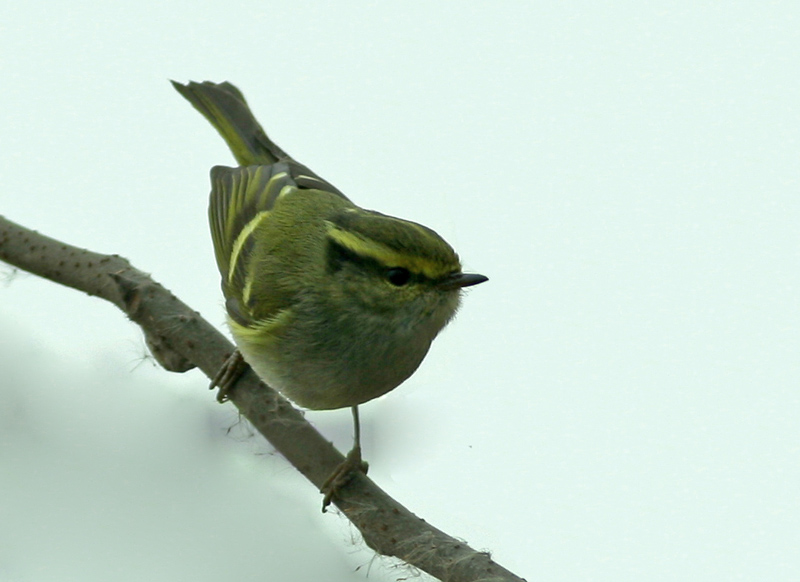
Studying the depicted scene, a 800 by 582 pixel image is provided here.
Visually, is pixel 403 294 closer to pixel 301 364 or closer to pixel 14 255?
pixel 301 364

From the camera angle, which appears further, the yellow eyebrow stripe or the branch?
the branch

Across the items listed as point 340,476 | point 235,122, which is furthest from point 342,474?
point 235,122

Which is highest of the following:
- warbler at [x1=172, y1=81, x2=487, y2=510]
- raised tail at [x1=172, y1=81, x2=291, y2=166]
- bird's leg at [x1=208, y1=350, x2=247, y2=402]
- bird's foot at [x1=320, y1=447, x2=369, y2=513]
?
raised tail at [x1=172, y1=81, x2=291, y2=166]

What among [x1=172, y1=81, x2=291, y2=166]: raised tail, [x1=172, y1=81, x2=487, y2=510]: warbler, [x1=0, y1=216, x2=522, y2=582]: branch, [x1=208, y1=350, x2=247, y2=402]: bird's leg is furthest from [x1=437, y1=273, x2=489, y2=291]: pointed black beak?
[x1=172, y1=81, x2=291, y2=166]: raised tail

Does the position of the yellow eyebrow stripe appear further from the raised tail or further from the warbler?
the raised tail

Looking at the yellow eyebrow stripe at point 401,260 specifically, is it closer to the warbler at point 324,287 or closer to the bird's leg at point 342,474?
the warbler at point 324,287

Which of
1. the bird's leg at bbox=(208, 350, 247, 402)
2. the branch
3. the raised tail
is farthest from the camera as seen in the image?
the raised tail

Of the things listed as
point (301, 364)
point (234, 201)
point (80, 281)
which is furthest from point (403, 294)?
point (80, 281)
